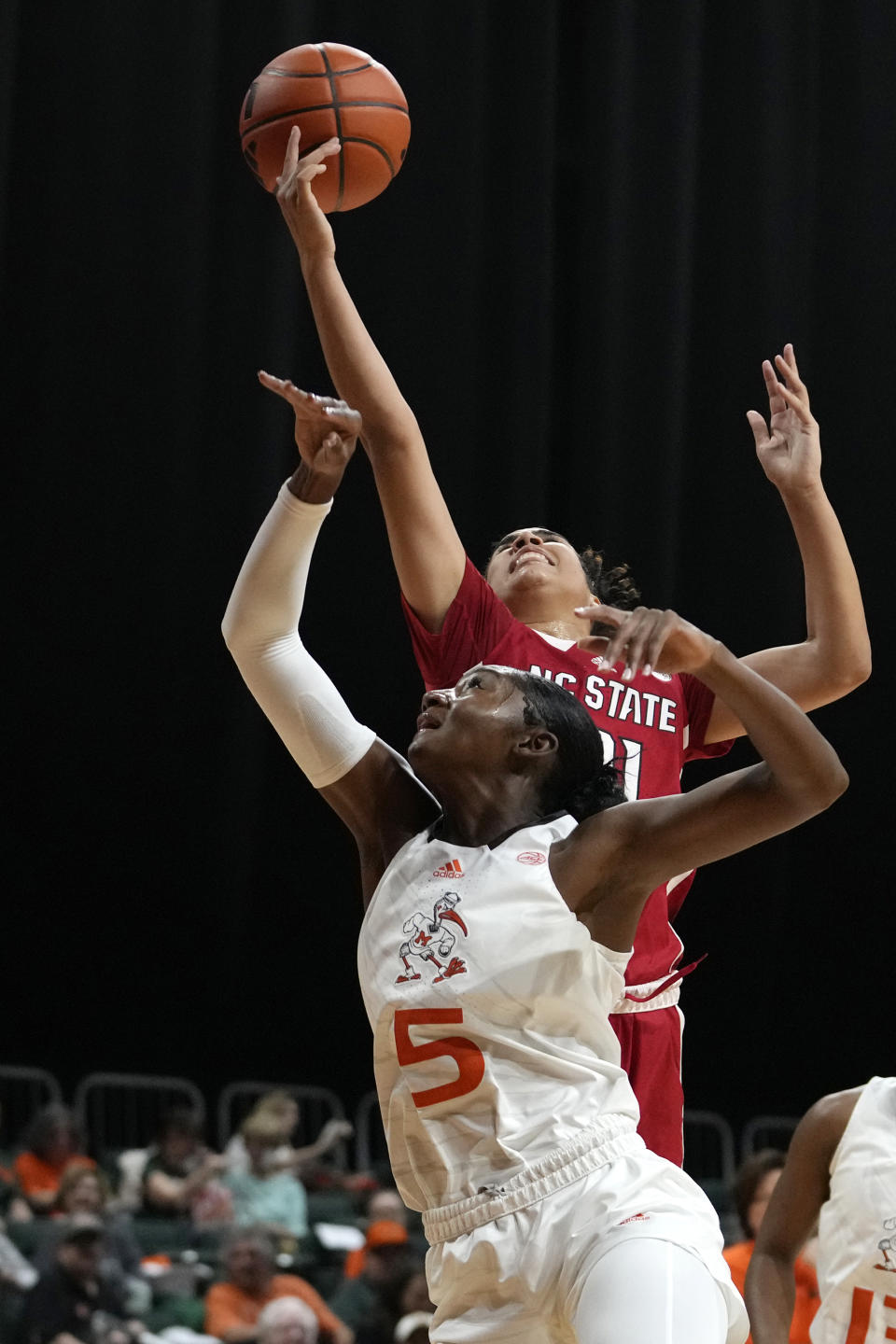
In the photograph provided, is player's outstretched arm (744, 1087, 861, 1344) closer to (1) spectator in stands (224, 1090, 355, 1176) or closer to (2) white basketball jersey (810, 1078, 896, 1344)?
(2) white basketball jersey (810, 1078, 896, 1344)

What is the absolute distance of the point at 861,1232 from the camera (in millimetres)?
3055

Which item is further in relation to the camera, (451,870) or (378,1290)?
(378,1290)

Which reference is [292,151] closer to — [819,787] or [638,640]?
[638,640]

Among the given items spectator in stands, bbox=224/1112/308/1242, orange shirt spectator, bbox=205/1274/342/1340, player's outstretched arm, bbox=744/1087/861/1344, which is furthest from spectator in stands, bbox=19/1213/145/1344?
player's outstretched arm, bbox=744/1087/861/1344

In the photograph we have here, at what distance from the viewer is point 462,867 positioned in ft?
8.11

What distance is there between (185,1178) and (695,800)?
20.0 ft

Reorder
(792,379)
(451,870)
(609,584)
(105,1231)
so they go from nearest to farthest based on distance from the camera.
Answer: (451,870)
(792,379)
(609,584)
(105,1231)

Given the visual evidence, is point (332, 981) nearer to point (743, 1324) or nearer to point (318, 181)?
point (318, 181)

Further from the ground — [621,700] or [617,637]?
[617,637]

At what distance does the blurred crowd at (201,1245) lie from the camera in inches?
244

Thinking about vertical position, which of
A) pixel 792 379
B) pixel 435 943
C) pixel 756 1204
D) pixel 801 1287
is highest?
pixel 792 379

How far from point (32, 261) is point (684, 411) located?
12.0ft

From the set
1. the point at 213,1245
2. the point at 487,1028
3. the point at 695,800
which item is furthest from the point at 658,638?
the point at 213,1245

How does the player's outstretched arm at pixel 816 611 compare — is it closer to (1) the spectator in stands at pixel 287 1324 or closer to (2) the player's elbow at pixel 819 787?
(2) the player's elbow at pixel 819 787
